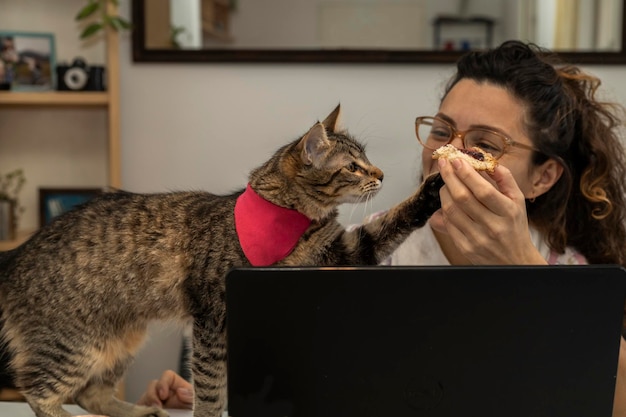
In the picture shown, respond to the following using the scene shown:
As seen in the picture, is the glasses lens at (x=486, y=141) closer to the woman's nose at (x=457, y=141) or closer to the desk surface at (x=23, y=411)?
the woman's nose at (x=457, y=141)

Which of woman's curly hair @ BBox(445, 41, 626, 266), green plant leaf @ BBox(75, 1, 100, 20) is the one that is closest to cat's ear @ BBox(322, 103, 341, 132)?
woman's curly hair @ BBox(445, 41, 626, 266)

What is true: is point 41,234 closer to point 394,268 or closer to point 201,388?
point 201,388

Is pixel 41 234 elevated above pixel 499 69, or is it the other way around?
pixel 499 69

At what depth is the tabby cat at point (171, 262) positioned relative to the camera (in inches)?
41.9

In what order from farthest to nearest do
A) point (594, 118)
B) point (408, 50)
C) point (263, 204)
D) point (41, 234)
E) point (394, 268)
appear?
point (408, 50) → point (594, 118) → point (41, 234) → point (263, 204) → point (394, 268)

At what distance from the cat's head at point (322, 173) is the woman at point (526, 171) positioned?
5.7 inches

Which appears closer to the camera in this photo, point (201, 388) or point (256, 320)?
point (256, 320)

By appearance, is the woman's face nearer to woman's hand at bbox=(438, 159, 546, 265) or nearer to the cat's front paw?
woman's hand at bbox=(438, 159, 546, 265)

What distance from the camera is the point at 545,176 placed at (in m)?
1.48

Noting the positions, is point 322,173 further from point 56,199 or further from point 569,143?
point 56,199

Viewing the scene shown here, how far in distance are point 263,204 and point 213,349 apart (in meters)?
→ 0.25

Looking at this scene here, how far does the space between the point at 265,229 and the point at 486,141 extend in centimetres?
58

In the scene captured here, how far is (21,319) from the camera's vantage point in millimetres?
1148

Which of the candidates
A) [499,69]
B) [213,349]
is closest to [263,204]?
[213,349]
